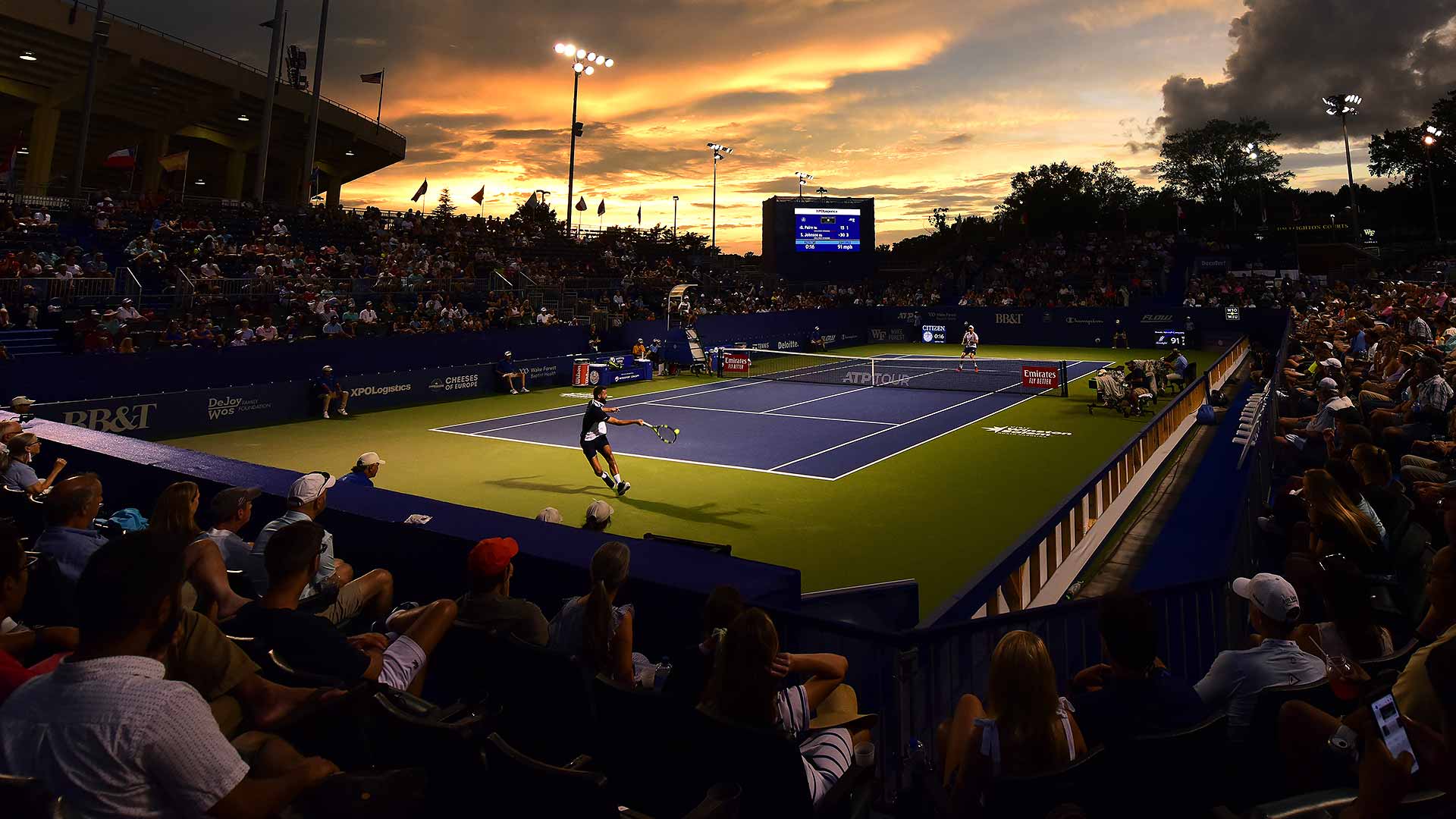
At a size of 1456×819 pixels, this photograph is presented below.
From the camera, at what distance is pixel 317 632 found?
4152 mm

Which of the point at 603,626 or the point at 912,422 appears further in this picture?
the point at 912,422

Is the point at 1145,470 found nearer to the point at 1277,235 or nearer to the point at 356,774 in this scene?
A: the point at 356,774

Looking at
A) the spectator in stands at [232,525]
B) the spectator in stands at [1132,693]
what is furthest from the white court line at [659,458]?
the spectator in stands at [1132,693]

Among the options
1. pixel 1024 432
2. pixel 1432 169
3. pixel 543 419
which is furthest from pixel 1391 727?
pixel 1432 169

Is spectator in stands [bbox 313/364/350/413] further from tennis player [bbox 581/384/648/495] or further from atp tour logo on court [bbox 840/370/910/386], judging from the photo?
atp tour logo on court [bbox 840/370/910/386]

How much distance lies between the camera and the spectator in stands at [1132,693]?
3855 mm

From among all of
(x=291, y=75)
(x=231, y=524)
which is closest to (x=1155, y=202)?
(x=291, y=75)

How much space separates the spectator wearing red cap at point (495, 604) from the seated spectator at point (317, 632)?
0.20 m

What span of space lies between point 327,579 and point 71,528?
1.88 metres

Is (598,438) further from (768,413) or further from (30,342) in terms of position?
(30,342)

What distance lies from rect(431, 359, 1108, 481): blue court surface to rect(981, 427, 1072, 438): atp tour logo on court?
1087 mm

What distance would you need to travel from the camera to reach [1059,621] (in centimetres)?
575

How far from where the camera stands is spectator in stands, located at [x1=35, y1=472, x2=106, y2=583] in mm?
5945

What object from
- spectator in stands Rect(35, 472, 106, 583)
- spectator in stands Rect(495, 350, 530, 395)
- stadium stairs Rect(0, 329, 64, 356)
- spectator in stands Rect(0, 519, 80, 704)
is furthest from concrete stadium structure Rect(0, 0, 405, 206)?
spectator in stands Rect(0, 519, 80, 704)
